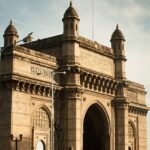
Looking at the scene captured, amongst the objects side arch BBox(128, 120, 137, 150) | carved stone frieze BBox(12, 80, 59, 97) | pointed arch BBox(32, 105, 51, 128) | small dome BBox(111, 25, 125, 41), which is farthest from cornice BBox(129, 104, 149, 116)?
pointed arch BBox(32, 105, 51, 128)

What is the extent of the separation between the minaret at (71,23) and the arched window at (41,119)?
7.42 metres

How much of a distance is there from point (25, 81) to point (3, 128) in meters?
3.96

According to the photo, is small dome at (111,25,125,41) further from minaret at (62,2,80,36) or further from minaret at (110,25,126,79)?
minaret at (62,2,80,36)

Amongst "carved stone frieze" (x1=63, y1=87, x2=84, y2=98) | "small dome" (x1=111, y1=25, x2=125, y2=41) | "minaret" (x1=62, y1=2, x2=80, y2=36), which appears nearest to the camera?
"carved stone frieze" (x1=63, y1=87, x2=84, y2=98)

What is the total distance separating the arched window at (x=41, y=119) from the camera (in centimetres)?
3528

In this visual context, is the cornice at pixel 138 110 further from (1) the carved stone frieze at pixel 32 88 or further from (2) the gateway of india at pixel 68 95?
(1) the carved stone frieze at pixel 32 88

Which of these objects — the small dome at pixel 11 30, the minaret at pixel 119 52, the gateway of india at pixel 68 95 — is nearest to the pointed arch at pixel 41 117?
the gateway of india at pixel 68 95

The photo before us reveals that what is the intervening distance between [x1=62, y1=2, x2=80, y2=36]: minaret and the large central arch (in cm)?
780

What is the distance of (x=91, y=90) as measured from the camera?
41250 millimetres

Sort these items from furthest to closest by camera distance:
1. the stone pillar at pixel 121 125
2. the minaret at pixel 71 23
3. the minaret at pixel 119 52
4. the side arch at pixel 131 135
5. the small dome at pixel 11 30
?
the side arch at pixel 131 135
the minaret at pixel 119 52
the stone pillar at pixel 121 125
the small dome at pixel 11 30
the minaret at pixel 71 23

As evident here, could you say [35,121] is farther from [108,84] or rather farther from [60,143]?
[108,84]

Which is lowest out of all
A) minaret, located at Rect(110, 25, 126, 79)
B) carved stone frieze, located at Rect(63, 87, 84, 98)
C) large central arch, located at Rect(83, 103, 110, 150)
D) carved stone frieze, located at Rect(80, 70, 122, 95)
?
large central arch, located at Rect(83, 103, 110, 150)

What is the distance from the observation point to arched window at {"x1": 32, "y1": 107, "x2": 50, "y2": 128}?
116 ft

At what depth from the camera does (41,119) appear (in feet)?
118
